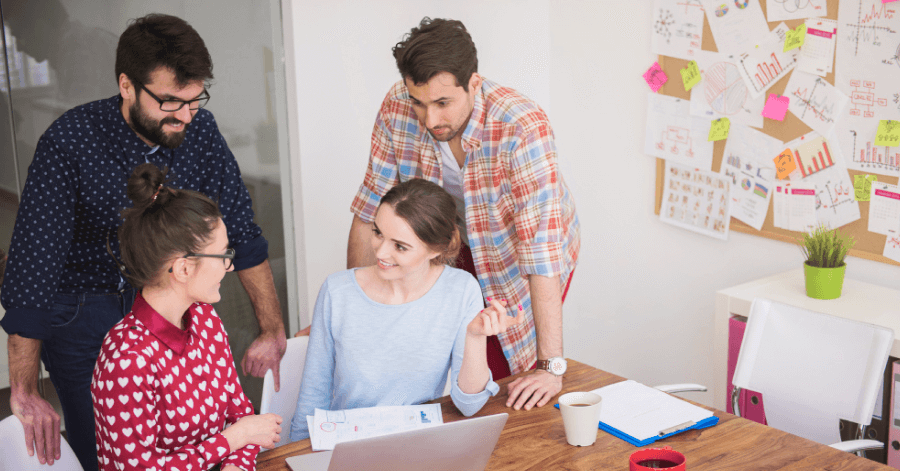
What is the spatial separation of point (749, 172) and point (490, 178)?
48.0 inches

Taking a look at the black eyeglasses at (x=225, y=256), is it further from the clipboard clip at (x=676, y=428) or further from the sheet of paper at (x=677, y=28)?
the sheet of paper at (x=677, y=28)

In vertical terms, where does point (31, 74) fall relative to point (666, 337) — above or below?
above

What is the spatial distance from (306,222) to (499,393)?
163 centimetres

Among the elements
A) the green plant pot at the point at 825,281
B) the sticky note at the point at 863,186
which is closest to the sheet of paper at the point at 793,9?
the sticky note at the point at 863,186

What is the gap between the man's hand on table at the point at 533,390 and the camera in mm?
1673

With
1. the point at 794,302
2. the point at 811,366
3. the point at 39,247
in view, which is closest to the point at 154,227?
the point at 39,247

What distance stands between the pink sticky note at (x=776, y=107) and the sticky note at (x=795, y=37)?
0.53 ft

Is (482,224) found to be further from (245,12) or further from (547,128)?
(245,12)

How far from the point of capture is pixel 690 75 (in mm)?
2967

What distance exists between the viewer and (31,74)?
2607 mm

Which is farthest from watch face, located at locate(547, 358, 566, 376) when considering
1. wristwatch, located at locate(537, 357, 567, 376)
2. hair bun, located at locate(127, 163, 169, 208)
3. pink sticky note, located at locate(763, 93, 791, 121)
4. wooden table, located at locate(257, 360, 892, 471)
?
pink sticky note, located at locate(763, 93, 791, 121)

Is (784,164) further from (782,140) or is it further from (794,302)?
(794,302)

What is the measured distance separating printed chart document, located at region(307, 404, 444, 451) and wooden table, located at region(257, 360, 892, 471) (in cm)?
3

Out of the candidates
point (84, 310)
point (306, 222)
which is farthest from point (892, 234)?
point (84, 310)
